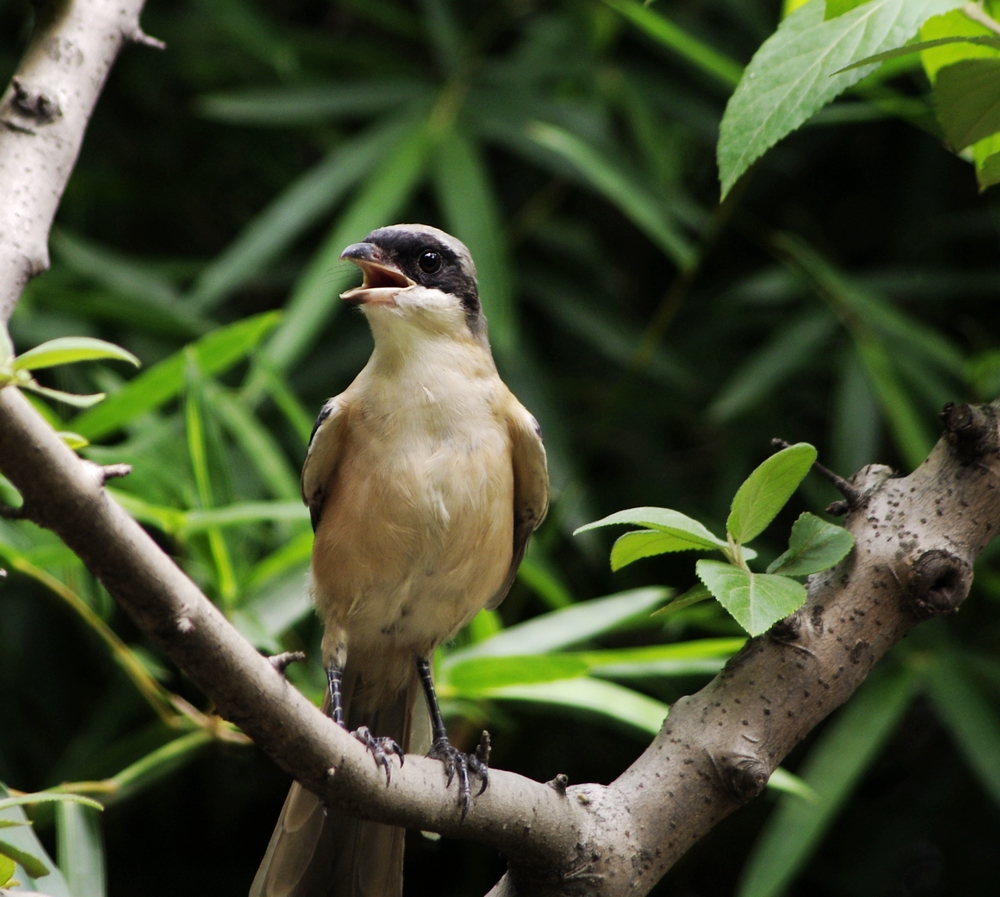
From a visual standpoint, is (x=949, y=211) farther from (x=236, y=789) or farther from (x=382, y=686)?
(x=236, y=789)

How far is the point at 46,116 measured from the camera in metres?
1.64

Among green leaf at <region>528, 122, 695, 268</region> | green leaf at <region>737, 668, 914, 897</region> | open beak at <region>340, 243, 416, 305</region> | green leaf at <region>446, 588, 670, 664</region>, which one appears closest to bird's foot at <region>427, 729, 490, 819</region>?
green leaf at <region>446, 588, 670, 664</region>

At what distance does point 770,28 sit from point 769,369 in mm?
1227

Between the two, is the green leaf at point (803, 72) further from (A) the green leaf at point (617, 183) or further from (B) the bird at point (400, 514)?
(A) the green leaf at point (617, 183)

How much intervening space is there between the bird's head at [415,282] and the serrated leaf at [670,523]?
1.06 metres

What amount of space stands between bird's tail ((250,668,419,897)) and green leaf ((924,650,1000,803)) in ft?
5.84

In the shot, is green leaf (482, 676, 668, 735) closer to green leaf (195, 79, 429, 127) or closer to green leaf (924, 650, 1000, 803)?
green leaf (924, 650, 1000, 803)

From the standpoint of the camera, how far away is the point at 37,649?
3500 mm

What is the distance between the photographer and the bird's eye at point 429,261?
2.28 metres

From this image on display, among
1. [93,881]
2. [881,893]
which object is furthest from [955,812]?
[93,881]

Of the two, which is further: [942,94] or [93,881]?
[93,881]

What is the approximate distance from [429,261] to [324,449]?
A: 47 centimetres

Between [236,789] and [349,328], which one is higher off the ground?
[349,328]

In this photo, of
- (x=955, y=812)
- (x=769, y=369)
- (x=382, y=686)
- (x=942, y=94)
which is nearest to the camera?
(x=942, y=94)
